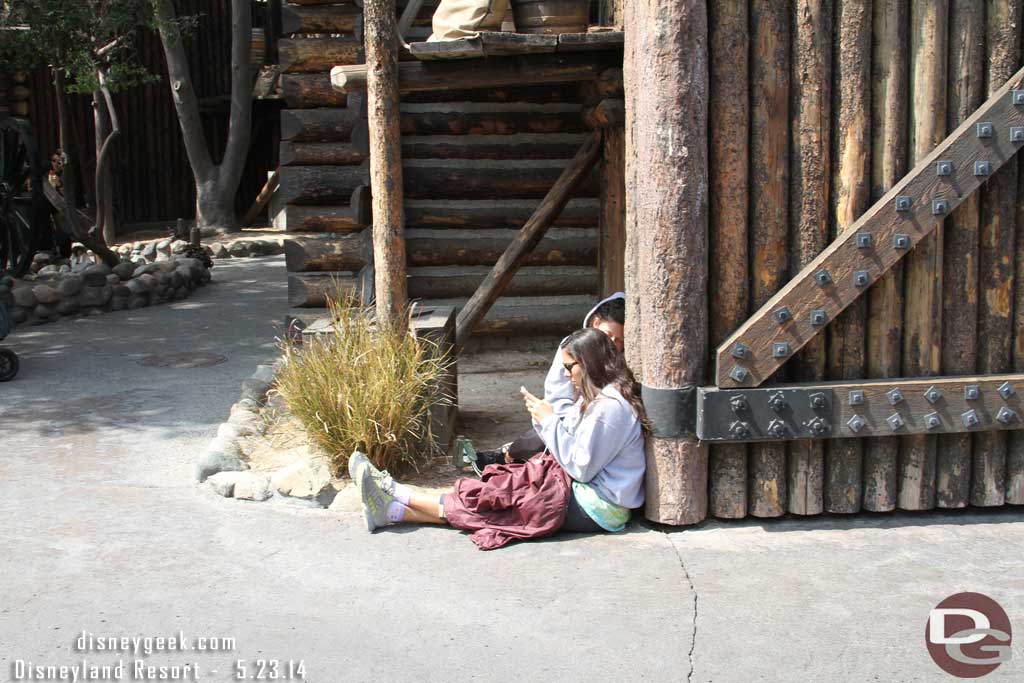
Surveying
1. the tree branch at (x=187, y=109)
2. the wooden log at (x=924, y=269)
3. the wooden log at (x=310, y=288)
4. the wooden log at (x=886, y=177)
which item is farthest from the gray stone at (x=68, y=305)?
the wooden log at (x=924, y=269)

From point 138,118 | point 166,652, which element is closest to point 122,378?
point 166,652

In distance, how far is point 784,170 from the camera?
487 centimetres

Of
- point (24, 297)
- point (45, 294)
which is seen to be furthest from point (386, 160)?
point (45, 294)

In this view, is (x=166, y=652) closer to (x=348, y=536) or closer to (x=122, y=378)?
(x=348, y=536)

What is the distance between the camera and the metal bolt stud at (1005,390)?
4.93 m

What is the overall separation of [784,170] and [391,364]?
2.18 metres

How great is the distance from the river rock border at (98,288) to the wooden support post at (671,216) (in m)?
7.21

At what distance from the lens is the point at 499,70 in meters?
6.45

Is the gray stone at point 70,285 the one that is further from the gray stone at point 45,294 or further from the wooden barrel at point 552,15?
the wooden barrel at point 552,15

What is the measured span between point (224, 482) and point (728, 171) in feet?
9.73

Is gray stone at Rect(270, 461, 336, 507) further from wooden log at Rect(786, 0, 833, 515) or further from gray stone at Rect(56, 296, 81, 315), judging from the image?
gray stone at Rect(56, 296, 81, 315)

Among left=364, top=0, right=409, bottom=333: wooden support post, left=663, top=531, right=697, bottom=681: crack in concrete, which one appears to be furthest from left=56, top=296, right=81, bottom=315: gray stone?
left=663, top=531, right=697, bottom=681: crack in concrete

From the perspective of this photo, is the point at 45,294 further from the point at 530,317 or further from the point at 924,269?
the point at 924,269

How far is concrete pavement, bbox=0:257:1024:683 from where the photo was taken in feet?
12.7
